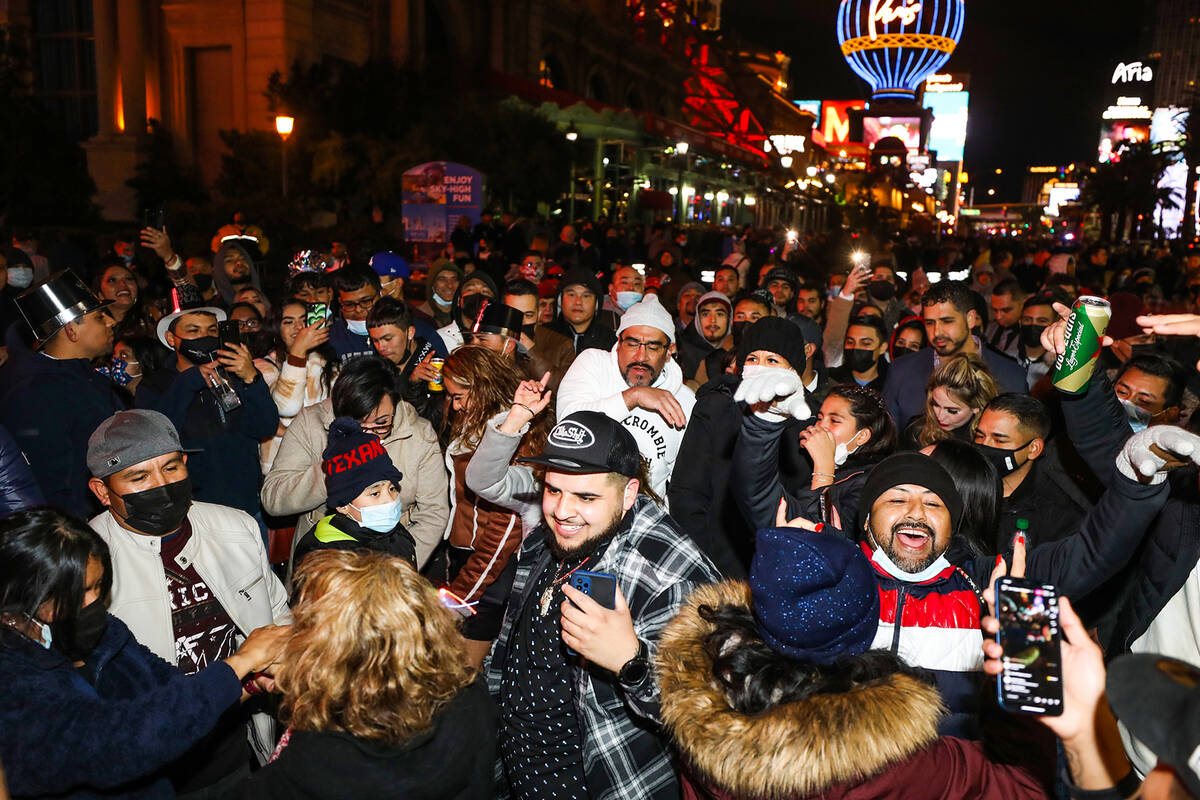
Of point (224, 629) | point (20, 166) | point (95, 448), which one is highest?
point (20, 166)

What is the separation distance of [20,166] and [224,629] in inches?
983

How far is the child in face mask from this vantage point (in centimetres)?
388

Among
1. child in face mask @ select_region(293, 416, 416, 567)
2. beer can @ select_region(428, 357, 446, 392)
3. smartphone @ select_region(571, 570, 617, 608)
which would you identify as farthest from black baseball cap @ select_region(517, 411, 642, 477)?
beer can @ select_region(428, 357, 446, 392)

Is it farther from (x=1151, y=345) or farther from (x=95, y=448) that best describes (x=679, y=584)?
(x=1151, y=345)

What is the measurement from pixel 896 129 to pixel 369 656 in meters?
125

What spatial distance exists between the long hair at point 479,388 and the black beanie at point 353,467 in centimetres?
81

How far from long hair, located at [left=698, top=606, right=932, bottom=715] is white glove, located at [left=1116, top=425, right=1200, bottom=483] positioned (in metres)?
1.36

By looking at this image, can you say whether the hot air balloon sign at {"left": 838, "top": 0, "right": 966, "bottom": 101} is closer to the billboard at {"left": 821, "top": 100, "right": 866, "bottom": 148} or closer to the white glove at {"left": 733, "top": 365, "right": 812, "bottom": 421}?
the white glove at {"left": 733, "top": 365, "right": 812, "bottom": 421}

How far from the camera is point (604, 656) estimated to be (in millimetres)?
2721

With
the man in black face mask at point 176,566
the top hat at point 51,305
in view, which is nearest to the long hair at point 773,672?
the man in black face mask at point 176,566

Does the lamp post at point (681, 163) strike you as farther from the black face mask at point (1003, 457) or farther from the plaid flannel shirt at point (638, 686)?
the plaid flannel shirt at point (638, 686)

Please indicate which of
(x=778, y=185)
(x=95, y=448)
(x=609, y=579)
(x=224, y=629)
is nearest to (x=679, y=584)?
(x=609, y=579)

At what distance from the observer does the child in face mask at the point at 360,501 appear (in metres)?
3.88

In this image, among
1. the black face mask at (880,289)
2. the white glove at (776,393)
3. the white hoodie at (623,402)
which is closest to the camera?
the white glove at (776,393)
